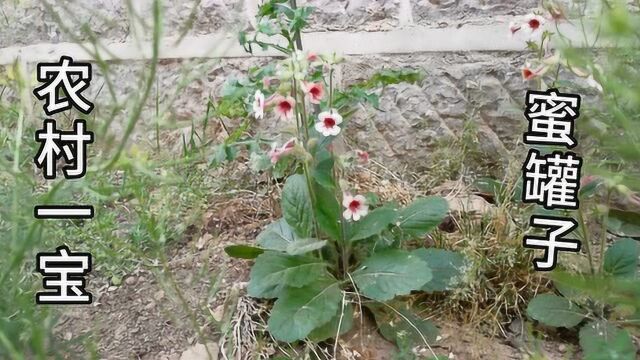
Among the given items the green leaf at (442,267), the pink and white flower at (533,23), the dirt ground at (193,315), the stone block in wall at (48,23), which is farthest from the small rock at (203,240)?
the pink and white flower at (533,23)

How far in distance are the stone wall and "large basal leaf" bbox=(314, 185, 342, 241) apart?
42 cm

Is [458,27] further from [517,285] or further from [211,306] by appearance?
[211,306]

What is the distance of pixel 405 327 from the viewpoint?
1.11 meters

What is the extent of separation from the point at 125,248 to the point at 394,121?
24.7 inches

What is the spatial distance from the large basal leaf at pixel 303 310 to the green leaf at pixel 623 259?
46 centimetres

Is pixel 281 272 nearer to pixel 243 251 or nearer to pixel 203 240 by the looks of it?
pixel 243 251

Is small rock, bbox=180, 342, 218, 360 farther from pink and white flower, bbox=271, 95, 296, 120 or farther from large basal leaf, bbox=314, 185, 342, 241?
pink and white flower, bbox=271, 95, 296, 120

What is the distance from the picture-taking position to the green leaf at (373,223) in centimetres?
111

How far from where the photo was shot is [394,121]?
152 centimetres

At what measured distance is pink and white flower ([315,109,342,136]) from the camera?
1.03m

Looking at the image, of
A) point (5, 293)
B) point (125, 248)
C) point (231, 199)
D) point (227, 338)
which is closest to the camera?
point (5, 293)

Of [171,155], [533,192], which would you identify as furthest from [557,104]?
[171,155]

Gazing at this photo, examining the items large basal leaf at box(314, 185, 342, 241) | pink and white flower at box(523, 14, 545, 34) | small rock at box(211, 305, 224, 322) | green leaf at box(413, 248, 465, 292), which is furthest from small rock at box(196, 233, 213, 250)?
pink and white flower at box(523, 14, 545, 34)

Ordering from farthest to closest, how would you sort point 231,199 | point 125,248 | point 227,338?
1. point 231,199
2. point 125,248
3. point 227,338
